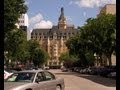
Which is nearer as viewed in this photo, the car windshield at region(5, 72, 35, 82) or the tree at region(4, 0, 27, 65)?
the car windshield at region(5, 72, 35, 82)

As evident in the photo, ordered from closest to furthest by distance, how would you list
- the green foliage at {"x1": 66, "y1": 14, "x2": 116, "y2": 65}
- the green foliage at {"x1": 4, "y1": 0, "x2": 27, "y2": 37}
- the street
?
the street → the green foliage at {"x1": 4, "y1": 0, "x2": 27, "y2": 37} → the green foliage at {"x1": 66, "y1": 14, "x2": 116, "y2": 65}

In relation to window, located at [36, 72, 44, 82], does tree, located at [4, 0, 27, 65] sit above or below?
above

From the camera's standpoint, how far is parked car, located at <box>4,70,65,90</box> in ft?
47.9

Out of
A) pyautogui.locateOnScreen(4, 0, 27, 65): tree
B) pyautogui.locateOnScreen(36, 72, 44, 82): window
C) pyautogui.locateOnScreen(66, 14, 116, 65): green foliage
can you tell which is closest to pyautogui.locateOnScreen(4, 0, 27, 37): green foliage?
pyautogui.locateOnScreen(4, 0, 27, 65): tree

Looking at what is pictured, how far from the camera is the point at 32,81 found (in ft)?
50.9

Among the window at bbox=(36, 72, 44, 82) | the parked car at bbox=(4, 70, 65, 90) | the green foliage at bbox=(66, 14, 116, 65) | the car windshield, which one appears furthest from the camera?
the green foliage at bbox=(66, 14, 116, 65)

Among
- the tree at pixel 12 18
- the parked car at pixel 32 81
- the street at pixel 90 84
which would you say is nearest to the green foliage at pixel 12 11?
the tree at pixel 12 18

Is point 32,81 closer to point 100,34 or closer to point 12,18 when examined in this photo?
point 12,18

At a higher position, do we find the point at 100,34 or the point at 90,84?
the point at 100,34

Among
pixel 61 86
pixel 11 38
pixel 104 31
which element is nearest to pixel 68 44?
pixel 104 31

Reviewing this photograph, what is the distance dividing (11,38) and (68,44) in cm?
5376

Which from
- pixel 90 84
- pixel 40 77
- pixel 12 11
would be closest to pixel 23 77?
pixel 40 77

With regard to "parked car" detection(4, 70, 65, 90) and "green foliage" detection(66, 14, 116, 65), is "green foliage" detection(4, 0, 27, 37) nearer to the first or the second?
"parked car" detection(4, 70, 65, 90)
